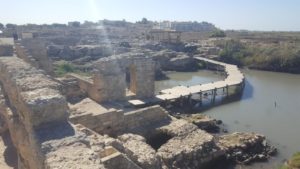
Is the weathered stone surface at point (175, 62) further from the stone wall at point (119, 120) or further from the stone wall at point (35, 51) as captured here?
the stone wall at point (119, 120)

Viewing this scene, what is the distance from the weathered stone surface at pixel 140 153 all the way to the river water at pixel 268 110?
18.0 ft

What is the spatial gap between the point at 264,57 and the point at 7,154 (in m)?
35.3

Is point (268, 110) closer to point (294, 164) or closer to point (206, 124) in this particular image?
point (206, 124)

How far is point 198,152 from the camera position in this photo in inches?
485

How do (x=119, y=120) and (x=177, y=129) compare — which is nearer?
(x=119, y=120)

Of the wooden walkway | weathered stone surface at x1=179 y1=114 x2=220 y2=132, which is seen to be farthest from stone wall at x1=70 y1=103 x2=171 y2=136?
the wooden walkway

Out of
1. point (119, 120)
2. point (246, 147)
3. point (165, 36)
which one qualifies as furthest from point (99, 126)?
point (165, 36)

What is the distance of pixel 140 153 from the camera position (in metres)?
10.1

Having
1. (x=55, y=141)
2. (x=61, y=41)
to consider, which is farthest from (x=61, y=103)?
(x=61, y=41)

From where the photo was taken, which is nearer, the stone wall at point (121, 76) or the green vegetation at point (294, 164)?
the green vegetation at point (294, 164)

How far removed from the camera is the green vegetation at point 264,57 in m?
37.1

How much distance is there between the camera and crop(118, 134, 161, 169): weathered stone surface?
9.52 m

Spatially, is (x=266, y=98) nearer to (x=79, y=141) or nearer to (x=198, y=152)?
(x=198, y=152)

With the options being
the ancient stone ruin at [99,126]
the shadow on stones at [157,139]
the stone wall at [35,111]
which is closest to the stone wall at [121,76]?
the ancient stone ruin at [99,126]
